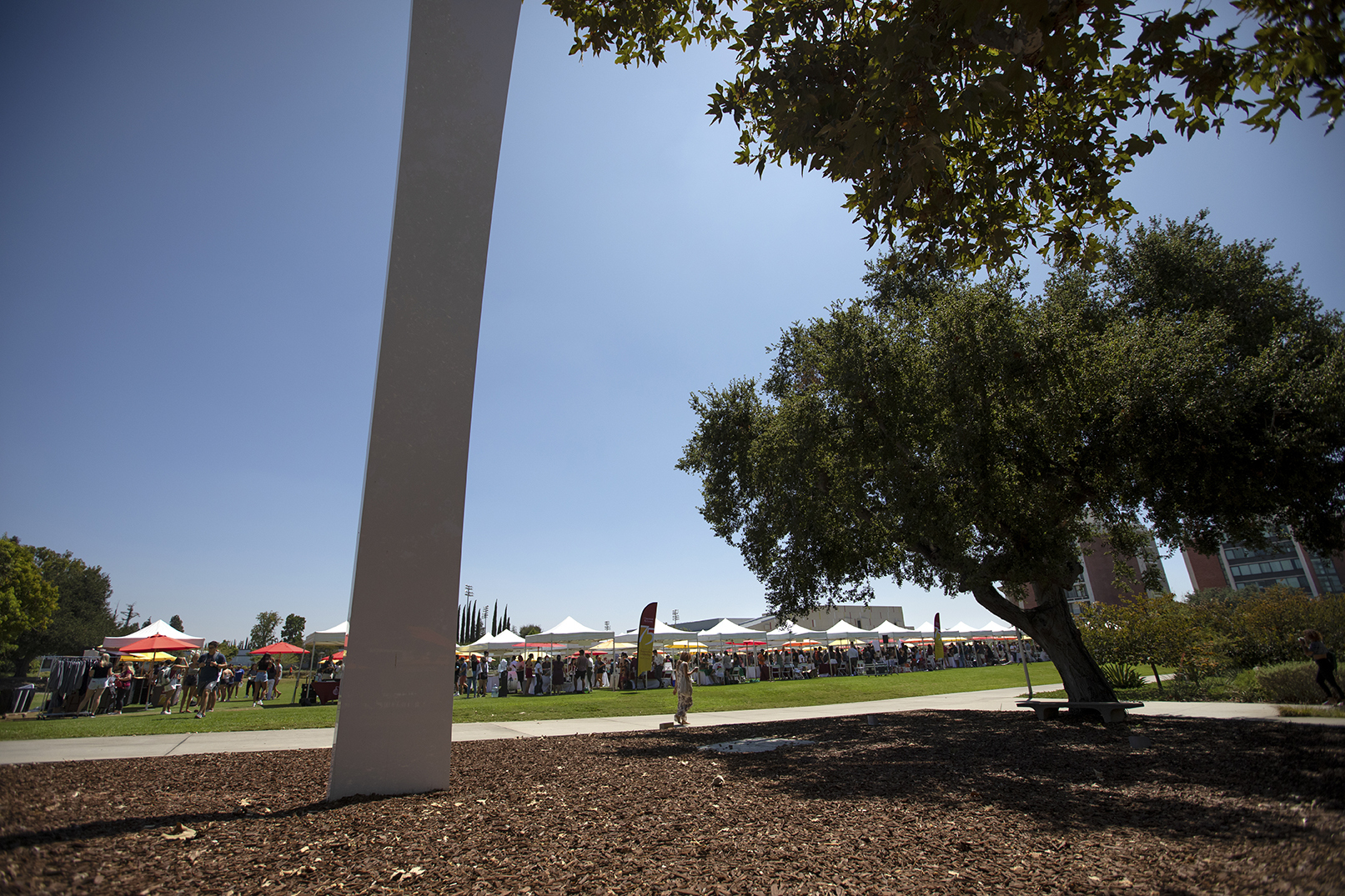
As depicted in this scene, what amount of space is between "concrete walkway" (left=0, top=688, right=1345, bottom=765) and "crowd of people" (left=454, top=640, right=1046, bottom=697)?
803cm

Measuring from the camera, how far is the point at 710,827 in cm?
444

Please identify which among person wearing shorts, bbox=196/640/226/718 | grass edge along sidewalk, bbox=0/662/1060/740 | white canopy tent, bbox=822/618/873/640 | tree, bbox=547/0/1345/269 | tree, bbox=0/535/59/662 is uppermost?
tree, bbox=547/0/1345/269

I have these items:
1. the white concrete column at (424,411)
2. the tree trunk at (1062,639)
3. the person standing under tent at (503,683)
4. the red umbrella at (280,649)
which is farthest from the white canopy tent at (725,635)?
the white concrete column at (424,411)

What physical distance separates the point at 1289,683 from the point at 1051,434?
6.49 m

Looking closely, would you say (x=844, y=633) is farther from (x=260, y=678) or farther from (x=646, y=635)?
(x=260, y=678)

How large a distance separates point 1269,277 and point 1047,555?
9.94 m

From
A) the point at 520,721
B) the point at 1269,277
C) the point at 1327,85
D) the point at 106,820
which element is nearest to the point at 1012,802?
the point at 1327,85

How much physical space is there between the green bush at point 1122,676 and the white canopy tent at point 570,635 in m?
19.4

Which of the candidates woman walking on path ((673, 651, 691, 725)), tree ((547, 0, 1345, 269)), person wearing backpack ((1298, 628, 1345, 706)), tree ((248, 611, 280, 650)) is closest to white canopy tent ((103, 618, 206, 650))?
woman walking on path ((673, 651, 691, 725))

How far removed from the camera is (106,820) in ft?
13.7

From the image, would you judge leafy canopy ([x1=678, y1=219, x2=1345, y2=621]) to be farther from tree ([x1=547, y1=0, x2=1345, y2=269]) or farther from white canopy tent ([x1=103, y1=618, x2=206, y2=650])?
white canopy tent ([x1=103, y1=618, x2=206, y2=650])

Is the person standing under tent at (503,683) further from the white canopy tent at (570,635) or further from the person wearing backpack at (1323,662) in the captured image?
the person wearing backpack at (1323,662)

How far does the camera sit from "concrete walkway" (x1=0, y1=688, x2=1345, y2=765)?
8188 millimetres

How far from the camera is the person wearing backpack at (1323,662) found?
887cm
